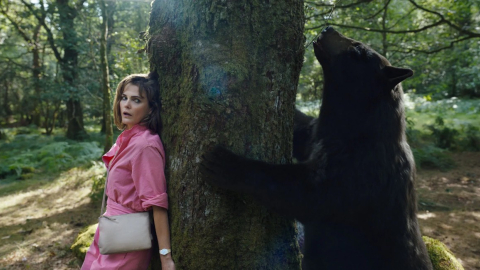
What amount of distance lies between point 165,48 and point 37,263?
454 centimetres

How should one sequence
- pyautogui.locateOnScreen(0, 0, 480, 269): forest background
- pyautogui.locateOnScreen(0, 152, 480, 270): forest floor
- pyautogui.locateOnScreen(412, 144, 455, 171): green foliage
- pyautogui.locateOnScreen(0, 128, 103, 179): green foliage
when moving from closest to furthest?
pyautogui.locateOnScreen(0, 152, 480, 270): forest floor
pyautogui.locateOnScreen(0, 0, 480, 269): forest background
pyautogui.locateOnScreen(412, 144, 455, 171): green foliage
pyautogui.locateOnScreen(0, 128, 103, 179): green foliage

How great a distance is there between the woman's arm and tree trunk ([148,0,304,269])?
0.04 metres

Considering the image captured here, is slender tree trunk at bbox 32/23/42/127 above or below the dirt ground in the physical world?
above

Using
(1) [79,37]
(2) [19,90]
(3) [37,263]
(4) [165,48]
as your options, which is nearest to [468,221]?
(4) [165,48]

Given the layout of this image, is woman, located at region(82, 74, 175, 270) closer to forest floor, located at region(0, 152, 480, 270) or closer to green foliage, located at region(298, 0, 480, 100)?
forest floor, located at region(0, 152, 480, 270)

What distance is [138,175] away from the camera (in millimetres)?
2021

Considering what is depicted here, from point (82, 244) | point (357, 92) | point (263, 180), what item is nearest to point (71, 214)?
point (82, 244)

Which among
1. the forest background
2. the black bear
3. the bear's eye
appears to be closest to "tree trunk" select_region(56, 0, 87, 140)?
the forest background

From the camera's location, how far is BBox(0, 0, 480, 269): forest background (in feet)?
26.5

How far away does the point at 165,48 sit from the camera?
211 cm

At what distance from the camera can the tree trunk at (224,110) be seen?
1.96m

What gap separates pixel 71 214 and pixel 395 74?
6888 mm

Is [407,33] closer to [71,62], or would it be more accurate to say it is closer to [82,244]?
[82,244]

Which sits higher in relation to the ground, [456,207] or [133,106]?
[133,106]
